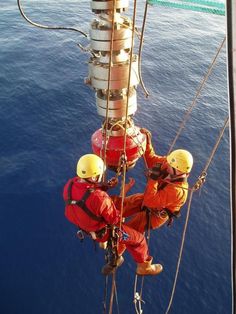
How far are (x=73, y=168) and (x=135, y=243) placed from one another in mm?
12793

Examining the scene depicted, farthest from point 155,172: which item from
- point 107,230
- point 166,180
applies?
point 107,230

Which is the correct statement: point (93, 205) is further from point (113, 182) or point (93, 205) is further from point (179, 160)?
point (179, 160)

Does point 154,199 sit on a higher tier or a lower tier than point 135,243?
higher

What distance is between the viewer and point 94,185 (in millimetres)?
5984

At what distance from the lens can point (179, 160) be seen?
6219mm

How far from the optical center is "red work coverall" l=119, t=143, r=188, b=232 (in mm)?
6102

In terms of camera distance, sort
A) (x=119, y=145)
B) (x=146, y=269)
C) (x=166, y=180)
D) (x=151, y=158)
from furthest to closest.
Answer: (x=146, y=269) → (x=166, y=180) → (x=151, y=158) → (x=119, y=145)

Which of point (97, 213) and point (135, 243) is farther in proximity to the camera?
point (135, 243)

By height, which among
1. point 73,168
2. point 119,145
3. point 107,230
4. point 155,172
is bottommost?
point 73,168

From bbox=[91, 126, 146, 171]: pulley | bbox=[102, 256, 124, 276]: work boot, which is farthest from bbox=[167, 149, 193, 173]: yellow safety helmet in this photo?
bbox=[102, 256, 124, 276]: work boot

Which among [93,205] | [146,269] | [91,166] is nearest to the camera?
[91,166]

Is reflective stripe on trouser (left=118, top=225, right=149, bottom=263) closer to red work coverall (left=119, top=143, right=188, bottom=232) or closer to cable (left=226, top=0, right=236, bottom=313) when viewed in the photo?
red work coverall (left=119, top=143, right=188, bottom=232)

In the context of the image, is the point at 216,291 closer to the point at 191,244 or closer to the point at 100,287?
the point at 191,244

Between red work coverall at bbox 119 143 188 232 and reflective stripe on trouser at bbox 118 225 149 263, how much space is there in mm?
552
